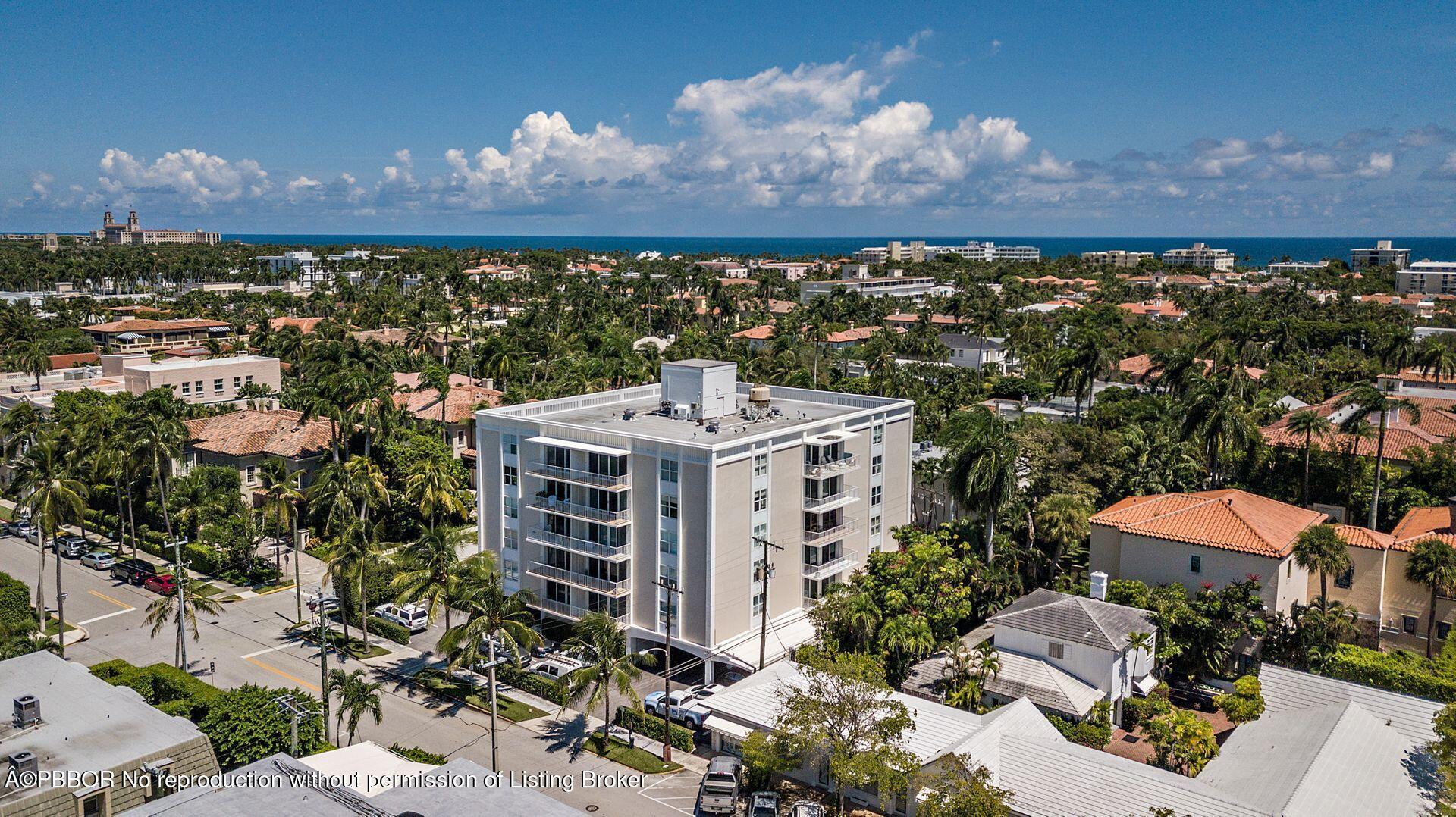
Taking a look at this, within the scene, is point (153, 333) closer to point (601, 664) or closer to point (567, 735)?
point (567, 735)

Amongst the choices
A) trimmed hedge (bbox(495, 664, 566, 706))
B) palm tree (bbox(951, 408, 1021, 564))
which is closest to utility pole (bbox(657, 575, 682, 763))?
trimmed hedge (bbox(495, 664, 566, 706))

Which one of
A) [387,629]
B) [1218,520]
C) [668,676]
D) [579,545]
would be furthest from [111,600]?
[1218,520]

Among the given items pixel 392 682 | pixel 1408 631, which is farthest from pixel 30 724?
pixel 1408 631

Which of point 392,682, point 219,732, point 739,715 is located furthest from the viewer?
point 392,682

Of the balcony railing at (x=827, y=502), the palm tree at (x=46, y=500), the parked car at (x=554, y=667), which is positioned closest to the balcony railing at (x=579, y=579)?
the parked car at (x=554, y=667)

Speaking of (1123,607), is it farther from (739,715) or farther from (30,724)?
(30,724)

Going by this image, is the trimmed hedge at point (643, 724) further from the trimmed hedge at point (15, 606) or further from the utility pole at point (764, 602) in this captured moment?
the trimmed hedge at point (15, 606)

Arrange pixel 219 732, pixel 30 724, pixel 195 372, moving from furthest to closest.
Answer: pixel 195 372 → pixel 219 732 → pixel 30 724
